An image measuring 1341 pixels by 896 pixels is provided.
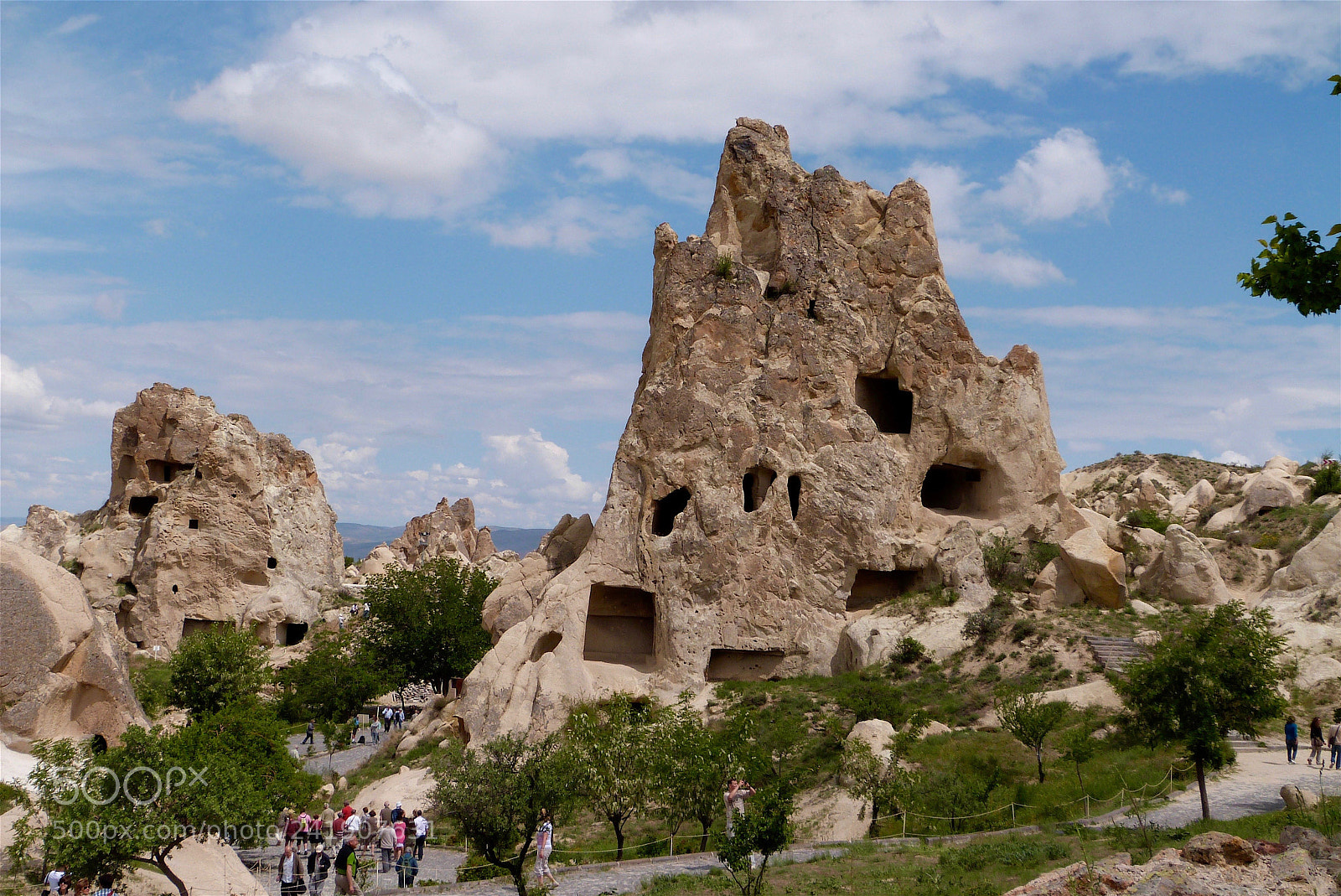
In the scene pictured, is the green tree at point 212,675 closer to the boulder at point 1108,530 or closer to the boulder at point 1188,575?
the boulder at point 1108,530

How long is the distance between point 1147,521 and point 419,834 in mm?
36896

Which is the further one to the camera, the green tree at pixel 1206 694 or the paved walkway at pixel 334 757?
the paved walkway at pixel 334 757

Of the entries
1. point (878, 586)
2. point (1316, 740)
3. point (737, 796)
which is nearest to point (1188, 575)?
point (878, 586)

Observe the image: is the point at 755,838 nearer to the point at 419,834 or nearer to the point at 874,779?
the point at 874,779

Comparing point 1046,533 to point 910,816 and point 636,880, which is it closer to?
point 910,816

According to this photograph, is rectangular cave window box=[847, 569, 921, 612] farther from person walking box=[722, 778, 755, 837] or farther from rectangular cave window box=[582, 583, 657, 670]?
Result: person walking box=[722, 778, 755, 837]

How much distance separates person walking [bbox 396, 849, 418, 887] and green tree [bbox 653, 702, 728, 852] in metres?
5.15

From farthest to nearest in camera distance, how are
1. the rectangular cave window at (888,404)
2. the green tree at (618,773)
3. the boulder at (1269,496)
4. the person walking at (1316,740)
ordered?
the boulder at (1269,496) → the rectangular cave window at (888,404) → the person walking at (1316,740) → the green tree at (618,773)

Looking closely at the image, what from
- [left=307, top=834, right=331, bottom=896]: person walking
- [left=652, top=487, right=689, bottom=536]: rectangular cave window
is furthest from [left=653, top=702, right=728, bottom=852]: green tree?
[left=652, top=487, right=689, bottom=536]: rectangular cave window

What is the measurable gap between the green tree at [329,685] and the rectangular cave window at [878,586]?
18.3 meters

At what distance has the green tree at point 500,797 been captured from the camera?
18.2 metres

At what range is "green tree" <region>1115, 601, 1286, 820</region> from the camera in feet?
61.1

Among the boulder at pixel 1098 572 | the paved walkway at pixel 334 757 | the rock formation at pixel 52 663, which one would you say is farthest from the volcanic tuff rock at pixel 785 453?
the rock formation at pixel 52 663

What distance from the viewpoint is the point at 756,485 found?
3569cm
